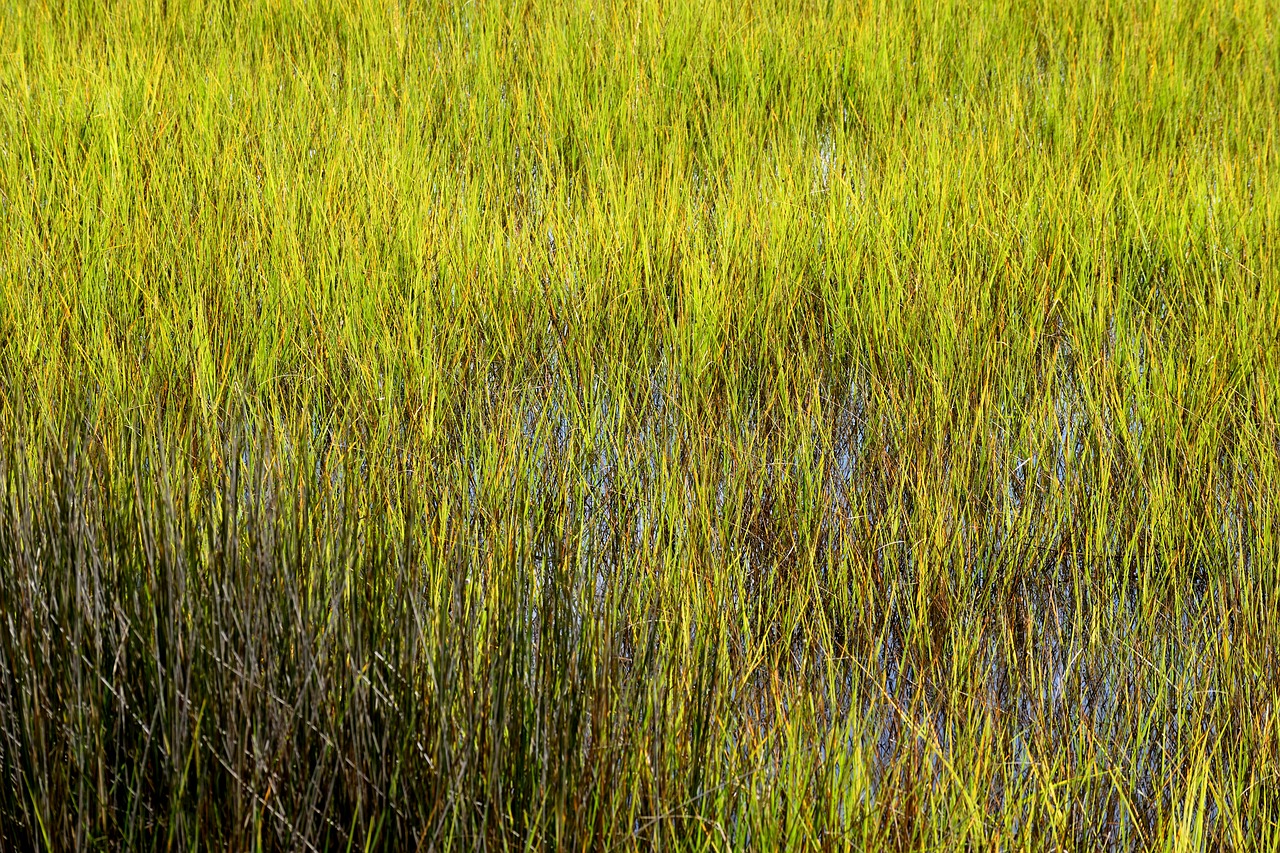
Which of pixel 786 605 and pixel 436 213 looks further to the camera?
pixel 436 213

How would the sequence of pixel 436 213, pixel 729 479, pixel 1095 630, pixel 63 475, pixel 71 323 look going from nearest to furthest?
pixel 63 475 → pixel 1095 630 → pixel 729 479 → pixel 71 323 → pixel 436 213

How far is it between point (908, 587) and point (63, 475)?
3.92 ft

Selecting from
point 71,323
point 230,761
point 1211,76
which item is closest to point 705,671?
point 230,761

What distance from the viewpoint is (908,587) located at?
1840 millimetres

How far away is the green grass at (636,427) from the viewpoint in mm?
1228

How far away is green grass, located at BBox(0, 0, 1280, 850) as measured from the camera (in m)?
1.23

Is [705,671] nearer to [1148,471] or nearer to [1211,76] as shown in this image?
[1148,471]

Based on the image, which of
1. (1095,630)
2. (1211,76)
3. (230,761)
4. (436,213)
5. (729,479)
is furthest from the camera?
(1211,76)

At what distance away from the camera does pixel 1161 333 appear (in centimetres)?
255

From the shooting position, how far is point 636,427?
87.9 inches

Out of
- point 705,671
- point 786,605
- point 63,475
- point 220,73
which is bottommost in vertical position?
point 786,605

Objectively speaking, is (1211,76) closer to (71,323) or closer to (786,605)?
(786,605)

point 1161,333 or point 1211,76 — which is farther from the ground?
point 1211,76

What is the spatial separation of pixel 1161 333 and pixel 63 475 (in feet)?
7.06
